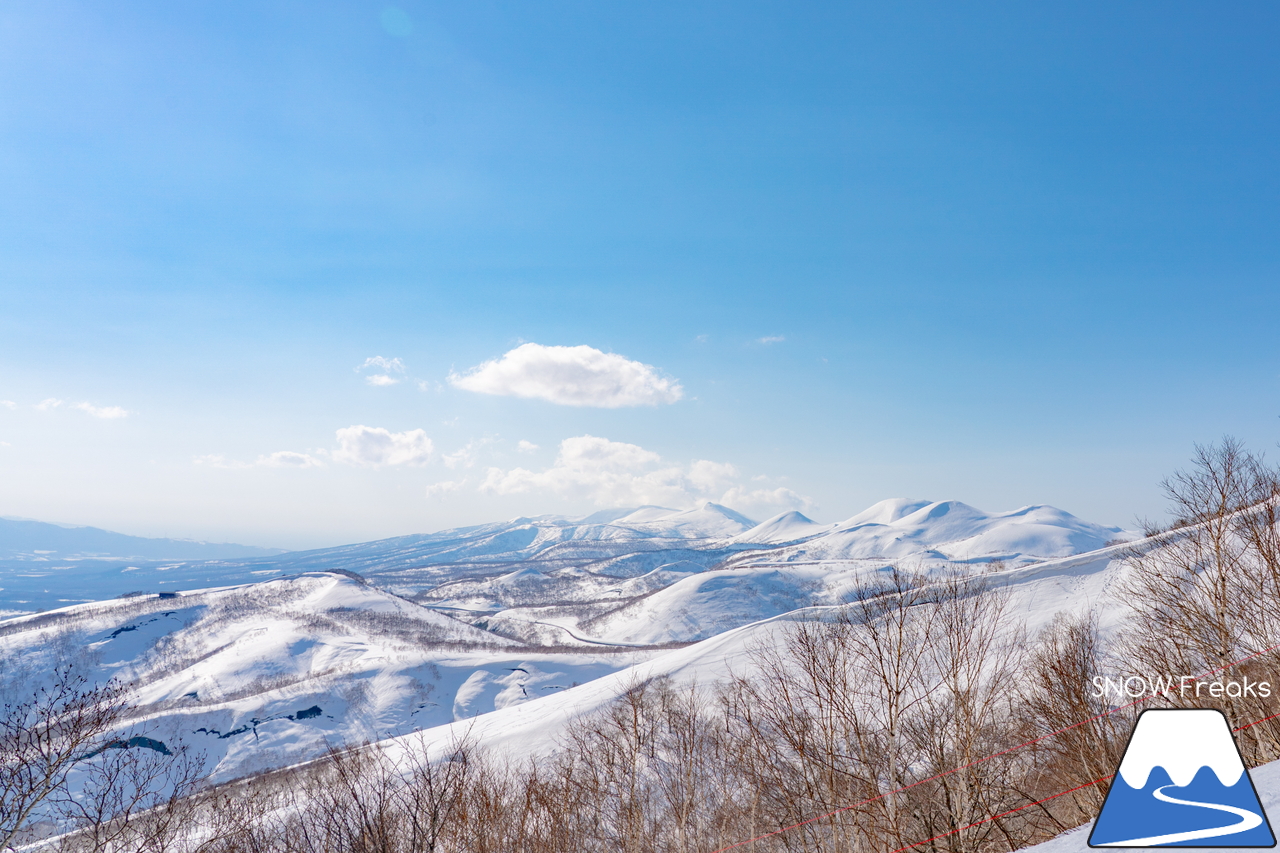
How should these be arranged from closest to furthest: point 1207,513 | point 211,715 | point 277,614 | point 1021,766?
point 1207,513 → point 1021,766 → point 211,715 → point 277,614

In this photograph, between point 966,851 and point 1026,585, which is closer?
point 966,851

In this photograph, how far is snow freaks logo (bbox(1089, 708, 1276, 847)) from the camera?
17.0 ft

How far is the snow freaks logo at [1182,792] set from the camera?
519 cm

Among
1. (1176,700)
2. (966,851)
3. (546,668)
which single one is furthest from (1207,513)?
(546,668)

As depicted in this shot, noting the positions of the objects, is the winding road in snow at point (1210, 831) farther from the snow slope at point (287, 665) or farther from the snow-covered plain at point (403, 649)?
the snow slope at point (287, 665)

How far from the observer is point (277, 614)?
418 ft

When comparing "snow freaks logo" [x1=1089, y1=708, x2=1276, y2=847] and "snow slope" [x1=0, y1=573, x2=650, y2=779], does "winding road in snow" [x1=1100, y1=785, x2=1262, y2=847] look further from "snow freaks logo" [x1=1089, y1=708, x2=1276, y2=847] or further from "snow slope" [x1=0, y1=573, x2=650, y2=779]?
"snow slope" [x1=0, y1=573, x2=650, y2=779]

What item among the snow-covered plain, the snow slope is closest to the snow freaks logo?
the snow-covered plain

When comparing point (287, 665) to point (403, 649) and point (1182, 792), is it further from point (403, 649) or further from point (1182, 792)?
point (1182, 792)

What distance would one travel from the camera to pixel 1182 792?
562cm

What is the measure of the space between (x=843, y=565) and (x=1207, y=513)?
162 m

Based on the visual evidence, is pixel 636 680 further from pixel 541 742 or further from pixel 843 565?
pixel 843 565

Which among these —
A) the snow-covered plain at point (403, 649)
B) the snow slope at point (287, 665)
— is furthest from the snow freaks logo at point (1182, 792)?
the snow slope at point (287, 665)

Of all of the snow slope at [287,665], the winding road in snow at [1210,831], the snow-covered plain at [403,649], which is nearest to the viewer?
the winding road in snow at [1210,831]
